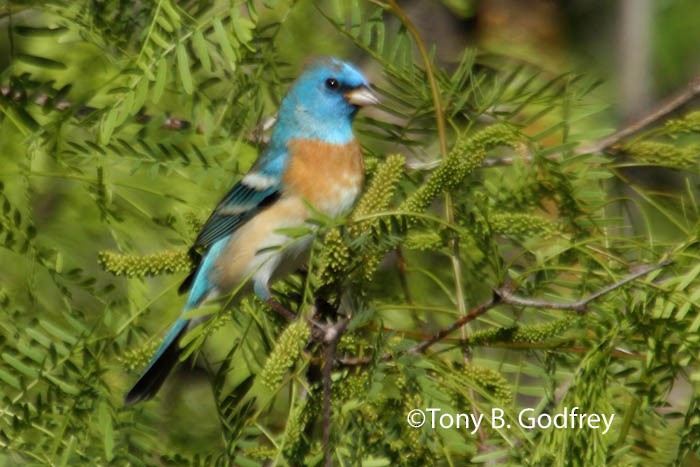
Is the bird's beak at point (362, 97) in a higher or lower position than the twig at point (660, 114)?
lower

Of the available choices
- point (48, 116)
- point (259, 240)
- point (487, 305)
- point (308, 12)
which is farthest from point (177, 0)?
point (487, 305)

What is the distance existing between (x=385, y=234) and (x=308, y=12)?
4.56 feet

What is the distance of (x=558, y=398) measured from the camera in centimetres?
245

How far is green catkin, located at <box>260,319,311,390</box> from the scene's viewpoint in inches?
76.4

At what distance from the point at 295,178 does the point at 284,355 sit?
164cm

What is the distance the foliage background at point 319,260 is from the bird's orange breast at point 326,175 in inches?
A: 3.3

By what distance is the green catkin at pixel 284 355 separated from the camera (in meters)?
1.94

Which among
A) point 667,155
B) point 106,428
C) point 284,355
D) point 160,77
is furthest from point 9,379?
point 667,155

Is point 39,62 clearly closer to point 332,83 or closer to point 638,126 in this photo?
point 332,83

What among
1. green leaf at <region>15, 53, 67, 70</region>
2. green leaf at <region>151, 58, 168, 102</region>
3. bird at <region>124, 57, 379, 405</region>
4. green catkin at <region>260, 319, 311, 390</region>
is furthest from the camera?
bird at <region>124, 57, 379, 405</region>

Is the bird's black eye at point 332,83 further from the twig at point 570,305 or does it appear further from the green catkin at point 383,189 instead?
the twig at point 570,305

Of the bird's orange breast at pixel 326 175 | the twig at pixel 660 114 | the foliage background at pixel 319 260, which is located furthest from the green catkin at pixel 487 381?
the bird's orange breast at pixel 326 175

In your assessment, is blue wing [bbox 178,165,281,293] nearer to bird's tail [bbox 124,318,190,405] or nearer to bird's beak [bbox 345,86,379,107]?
bird's tail [bbox 124,318,190,405]

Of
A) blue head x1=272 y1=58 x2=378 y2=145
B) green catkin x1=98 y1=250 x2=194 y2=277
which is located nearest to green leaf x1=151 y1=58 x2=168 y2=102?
green catkin x1=98 y1=250 x2=194 y2=277
